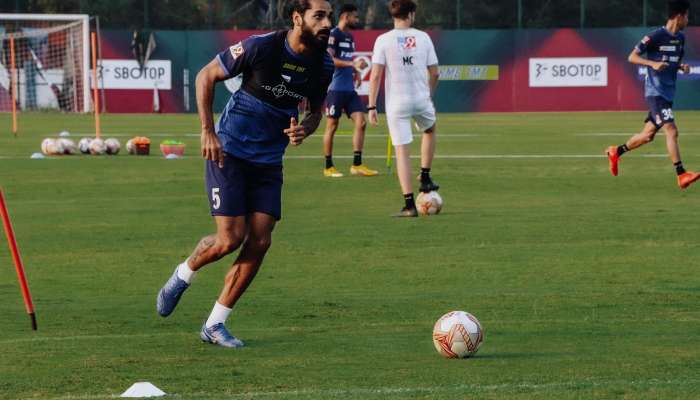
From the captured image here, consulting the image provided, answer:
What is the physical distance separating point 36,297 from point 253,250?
8.61ft

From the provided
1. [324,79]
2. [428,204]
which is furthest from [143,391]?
[428,204]

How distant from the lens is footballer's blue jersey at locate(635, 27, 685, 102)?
18562mm

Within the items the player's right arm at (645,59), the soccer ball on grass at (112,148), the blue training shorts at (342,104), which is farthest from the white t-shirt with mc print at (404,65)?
the soccer ball on grass at (112,148)

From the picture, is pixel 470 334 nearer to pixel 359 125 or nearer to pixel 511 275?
pixel 511 275

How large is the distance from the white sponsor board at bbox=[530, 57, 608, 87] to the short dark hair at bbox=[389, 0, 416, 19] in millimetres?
28432

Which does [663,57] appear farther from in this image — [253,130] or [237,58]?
[237,58]

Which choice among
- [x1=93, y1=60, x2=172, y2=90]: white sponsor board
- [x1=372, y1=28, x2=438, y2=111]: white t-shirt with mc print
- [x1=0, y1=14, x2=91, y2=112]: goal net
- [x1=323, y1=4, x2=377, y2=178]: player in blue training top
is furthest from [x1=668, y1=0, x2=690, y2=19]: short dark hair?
[x1=93, y1=60, x2=172, y2=90]: white sponsor board

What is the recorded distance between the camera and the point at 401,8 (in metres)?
16.2

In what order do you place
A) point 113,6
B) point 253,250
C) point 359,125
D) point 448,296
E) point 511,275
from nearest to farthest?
point 253,250 < point 448,296 < point 511,275 < point 359,125 < point 113,6

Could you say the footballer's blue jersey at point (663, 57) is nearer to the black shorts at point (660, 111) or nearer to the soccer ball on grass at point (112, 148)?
the black shorts at point (660, 111)

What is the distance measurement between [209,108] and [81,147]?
18075mm

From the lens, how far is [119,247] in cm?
1358

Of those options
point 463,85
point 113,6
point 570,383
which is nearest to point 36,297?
point 570,383

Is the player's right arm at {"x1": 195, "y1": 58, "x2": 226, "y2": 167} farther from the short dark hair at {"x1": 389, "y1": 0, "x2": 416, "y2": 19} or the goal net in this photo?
the goal net
